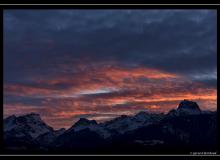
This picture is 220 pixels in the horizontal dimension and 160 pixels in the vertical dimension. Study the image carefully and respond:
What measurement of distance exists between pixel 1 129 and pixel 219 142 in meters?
9.51

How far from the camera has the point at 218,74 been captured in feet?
59.7
